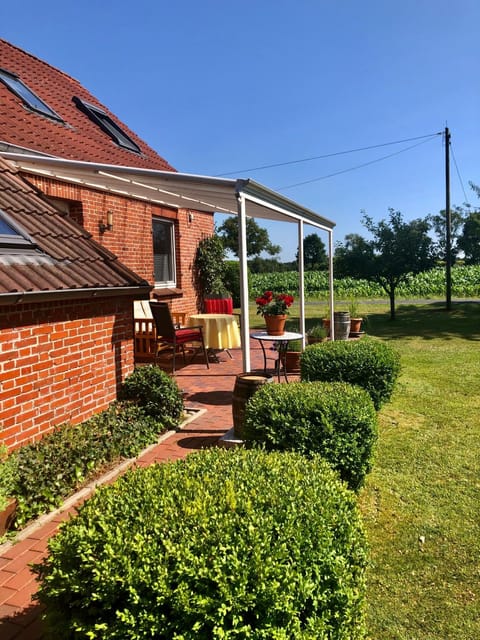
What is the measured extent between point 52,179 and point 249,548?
689 centimetres

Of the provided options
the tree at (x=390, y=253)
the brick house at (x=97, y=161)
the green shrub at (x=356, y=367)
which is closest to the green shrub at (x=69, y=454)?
the green shrub at (x=356, y=367)

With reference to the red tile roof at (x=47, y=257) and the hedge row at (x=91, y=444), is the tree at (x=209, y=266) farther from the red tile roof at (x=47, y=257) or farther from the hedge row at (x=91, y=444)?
the hedge row at (x=91, y=444)

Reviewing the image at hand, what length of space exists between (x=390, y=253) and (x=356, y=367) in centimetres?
1232

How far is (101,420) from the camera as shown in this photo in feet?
15.2

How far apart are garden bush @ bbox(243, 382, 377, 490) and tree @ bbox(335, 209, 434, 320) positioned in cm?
1381

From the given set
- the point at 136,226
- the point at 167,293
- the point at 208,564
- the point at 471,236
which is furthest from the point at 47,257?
the point at 471,236

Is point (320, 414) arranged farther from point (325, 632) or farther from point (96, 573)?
point (96, 573)

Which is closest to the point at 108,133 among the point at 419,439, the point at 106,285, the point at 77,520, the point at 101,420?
the point at 106,285

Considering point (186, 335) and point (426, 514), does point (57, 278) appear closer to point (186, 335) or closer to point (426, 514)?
point (426, 514)

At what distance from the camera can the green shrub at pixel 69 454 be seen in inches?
136

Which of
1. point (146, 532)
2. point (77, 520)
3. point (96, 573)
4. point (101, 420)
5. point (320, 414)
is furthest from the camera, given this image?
point (101, 420)

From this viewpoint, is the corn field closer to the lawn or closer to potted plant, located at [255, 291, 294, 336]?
potted plant, located at [255, 291, 294, 336]

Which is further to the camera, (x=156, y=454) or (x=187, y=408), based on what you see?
(x=187, y=408)

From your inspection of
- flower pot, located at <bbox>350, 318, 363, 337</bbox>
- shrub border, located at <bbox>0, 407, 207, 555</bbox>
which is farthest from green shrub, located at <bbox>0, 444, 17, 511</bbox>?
flower pot, located at <bbox>350, 318, 363, 337</bbox>
